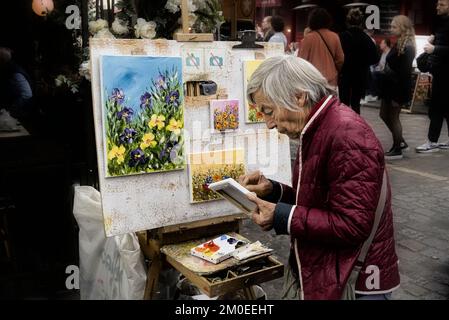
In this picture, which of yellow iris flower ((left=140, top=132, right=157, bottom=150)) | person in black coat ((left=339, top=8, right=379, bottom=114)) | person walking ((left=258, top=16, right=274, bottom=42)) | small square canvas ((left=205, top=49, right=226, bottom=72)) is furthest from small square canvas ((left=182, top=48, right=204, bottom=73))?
person walking ((left=258, top=16, right=274, bottom=42))

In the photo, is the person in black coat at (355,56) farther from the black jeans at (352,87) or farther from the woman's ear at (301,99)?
the woman's ear at (301,99)

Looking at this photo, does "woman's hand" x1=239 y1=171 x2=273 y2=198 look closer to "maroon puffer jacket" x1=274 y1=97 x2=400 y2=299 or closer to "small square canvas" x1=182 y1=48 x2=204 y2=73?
"maroon puffer jacket" x1=274 y1=97 x2=400 y2=299

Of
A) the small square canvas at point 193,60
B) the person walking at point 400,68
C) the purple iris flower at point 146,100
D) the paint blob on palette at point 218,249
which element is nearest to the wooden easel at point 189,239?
the paint blob on palette at point 218,249

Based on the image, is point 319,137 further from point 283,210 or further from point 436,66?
point 436,66

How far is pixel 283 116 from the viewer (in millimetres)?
1814

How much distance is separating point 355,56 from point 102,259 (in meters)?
4.68

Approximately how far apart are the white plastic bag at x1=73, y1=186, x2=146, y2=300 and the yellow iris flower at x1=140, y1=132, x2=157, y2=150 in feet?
1.73

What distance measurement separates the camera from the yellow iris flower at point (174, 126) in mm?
2320

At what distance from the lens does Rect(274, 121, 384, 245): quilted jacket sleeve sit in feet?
5.34

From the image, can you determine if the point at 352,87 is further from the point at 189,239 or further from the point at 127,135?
the point at 127,135

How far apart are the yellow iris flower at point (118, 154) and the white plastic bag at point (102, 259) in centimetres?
50

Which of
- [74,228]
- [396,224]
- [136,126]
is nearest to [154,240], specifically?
[136,126]
